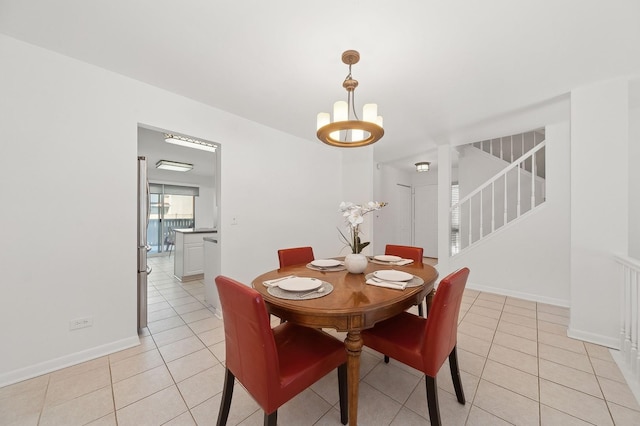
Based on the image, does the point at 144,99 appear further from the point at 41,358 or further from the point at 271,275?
the point at 41,358

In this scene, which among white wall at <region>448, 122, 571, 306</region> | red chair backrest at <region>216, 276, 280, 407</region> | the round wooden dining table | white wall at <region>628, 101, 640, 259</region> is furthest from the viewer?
white wall at <region>448, 122, 571, 306</region>

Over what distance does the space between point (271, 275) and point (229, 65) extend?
178 cm

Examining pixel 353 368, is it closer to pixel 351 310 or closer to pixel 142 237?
pixel 351 310

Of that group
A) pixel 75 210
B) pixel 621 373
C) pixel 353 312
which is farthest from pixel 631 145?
pixel 75 210

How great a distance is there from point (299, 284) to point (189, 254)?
360cm

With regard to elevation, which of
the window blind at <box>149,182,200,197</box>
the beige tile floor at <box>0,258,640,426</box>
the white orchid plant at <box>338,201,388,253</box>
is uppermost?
the window blind at <box>149,182,200,197</box>

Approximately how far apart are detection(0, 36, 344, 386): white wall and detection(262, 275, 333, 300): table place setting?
1.63 m

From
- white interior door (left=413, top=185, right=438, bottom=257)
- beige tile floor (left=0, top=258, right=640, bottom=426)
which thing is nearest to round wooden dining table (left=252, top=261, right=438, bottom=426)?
beige tile floor (left=0, top=258, right=640, bottom=426)

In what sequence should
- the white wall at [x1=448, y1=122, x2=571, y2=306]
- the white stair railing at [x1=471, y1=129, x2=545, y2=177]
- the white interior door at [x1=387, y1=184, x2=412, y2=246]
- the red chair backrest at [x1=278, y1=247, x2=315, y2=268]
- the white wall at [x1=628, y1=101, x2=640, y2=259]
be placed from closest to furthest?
the red chair backrest at [x1=278, y1=247, x2=315, y2=268] < the white wall at [x1=628, y1=101, x2=640, y2=259] < the white wall at [x1=448, y1=122, x2=571, y2=306] < the white stair railing at [x1=471, y1=129, x2=545, y2=177] < the white interior door at [x1=387, y1=184, x2=412, y2=246]

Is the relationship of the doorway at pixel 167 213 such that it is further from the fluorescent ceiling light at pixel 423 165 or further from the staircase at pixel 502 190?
the staircase at pixel 502 190

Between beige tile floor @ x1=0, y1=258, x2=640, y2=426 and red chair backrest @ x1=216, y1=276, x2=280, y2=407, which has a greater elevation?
red chair backrest @ x1=216, y1=276, x2=280, y2=407

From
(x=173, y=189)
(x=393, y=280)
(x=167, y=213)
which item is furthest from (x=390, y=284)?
(x=167, y=213)

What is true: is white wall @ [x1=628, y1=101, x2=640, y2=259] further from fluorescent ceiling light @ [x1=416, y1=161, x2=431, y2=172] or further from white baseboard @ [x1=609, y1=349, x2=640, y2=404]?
fluorescent ceiling light @ [x1=416, y1=161, x2=431, y2=172]

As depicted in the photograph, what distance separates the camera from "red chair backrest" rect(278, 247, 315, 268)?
7.20ft
